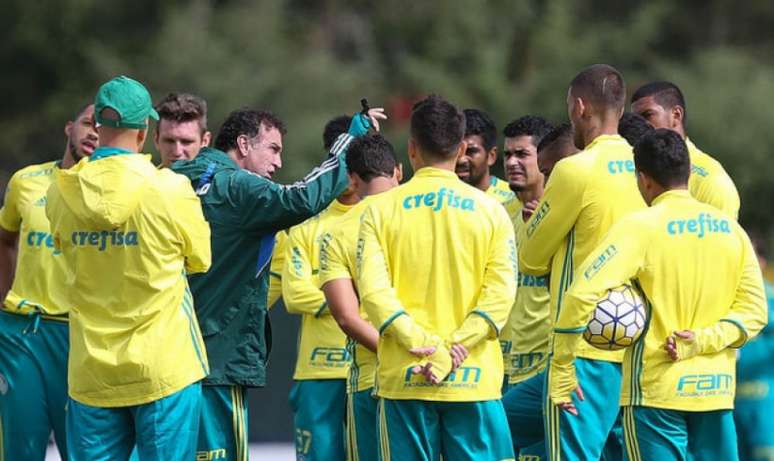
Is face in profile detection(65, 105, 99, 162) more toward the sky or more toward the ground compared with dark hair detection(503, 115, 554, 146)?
more toward the ground

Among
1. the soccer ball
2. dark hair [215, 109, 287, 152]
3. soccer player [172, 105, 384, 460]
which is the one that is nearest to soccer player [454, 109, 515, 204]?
dark hair [215, 109, 287, 152]

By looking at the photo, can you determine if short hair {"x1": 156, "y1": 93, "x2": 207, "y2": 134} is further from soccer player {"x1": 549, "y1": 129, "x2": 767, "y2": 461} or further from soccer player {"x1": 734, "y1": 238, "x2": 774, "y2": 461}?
soccer player {"x1": 734, "y1": 238, "x2": 774, "y2": 461}

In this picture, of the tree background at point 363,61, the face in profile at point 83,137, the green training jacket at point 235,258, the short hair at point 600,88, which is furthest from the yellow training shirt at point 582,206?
the tree background at point 363,61

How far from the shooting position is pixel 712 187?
8.43 meters

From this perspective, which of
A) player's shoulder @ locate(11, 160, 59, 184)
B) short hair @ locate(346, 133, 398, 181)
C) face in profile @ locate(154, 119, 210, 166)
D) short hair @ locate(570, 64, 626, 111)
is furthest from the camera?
player's shoulder @ locate(11, 160, 59, 184)

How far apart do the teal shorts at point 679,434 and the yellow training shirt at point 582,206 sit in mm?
770

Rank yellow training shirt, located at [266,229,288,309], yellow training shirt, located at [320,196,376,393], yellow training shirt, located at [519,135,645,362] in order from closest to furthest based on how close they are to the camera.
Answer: yellow training shirt, located at [320,196,376,393] < yellow training shirt, located at [519,135,645,362] < yellow training shirt, located at [266,229,288,309]

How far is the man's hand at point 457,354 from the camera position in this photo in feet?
22.9

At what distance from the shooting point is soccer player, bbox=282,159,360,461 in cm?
929

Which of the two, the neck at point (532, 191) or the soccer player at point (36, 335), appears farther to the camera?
the neck at point (532, 191)

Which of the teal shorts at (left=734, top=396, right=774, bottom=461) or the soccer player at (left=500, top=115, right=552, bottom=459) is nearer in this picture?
the soccer player at (left=500, top=115, right=552, bottom=459)

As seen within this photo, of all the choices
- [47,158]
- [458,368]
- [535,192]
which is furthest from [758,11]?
[458,368]

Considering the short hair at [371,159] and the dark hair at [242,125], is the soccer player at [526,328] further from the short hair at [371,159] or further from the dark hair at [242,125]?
the dark hair at [242,125]

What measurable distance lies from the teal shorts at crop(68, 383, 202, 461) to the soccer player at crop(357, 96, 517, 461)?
90 cm
